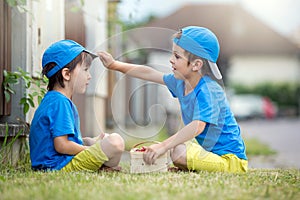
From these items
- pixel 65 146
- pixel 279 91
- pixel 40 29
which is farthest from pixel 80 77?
pixel 279 91

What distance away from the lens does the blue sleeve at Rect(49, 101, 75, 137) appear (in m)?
3.69

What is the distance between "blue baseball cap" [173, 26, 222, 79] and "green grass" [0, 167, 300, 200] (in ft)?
2.57

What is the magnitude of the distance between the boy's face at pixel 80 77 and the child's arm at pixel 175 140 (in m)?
0.66

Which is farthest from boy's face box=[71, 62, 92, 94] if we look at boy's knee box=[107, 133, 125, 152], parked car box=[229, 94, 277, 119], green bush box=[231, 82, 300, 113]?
green bush box=[231, 82, 300, 113]

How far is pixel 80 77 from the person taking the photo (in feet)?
13.0

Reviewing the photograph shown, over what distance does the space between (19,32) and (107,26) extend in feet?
22.8

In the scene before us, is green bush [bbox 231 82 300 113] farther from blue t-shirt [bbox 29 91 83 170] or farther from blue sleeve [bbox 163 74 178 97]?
blue t-shirt [bbox 29 91 83 170]

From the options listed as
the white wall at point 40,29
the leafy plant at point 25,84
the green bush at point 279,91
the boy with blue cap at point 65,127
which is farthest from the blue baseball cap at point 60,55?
the green bush at point 279,91

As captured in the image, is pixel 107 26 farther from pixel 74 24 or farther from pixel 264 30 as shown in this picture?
pixel 264 30

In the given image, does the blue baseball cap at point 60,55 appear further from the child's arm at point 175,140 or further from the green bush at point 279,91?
the green bush at point 279,91

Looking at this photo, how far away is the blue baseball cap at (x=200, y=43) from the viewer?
3873 mm

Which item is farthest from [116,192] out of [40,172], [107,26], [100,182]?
[107,26]

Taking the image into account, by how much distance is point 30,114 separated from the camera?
4719 millimetres

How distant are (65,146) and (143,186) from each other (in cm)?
89
